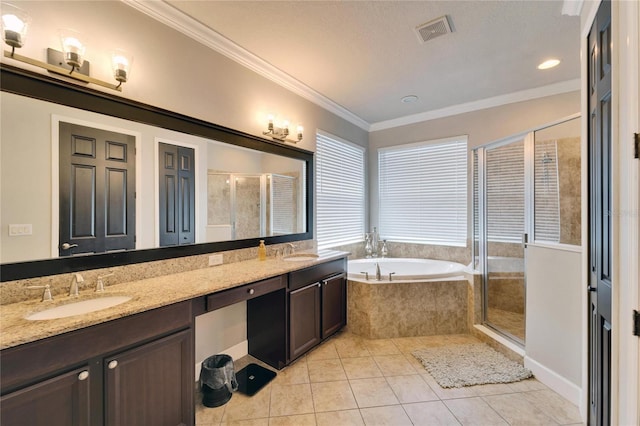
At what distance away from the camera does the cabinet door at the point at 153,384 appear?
1.20 meters

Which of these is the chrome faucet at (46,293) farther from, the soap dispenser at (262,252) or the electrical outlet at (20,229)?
the soap dispenser at (262,252)

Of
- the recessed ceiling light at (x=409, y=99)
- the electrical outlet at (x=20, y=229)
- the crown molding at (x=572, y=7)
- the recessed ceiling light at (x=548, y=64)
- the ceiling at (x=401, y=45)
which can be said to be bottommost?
the electrical outlet at (x=20, y=229)

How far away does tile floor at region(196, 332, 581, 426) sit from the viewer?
1.68 m

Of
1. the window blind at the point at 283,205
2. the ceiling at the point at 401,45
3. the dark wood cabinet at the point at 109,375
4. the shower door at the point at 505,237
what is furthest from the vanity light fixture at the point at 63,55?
the shower door at the point at 505,237

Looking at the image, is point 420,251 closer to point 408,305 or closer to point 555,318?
point 408,305

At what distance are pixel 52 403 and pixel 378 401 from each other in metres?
1.76

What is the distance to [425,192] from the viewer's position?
388 cm

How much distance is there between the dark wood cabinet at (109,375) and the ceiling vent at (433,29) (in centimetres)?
248

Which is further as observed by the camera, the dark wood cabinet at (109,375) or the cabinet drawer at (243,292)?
the cabinet drawer at (243,292)

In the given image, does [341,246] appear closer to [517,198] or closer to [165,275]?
[517,198]

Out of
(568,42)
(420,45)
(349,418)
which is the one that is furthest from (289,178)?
(568,42)

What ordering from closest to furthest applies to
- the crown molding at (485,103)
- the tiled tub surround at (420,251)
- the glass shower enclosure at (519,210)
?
the glass shower enclosure at (519,210) < the crown molding at (485,103) < the tiled tub surround at (420,251)

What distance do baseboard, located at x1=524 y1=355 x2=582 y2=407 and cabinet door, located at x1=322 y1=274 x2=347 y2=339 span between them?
162 cm

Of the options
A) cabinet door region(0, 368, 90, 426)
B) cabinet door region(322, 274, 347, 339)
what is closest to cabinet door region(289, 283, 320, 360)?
cabinet door region(322, 274, 347, 339)
